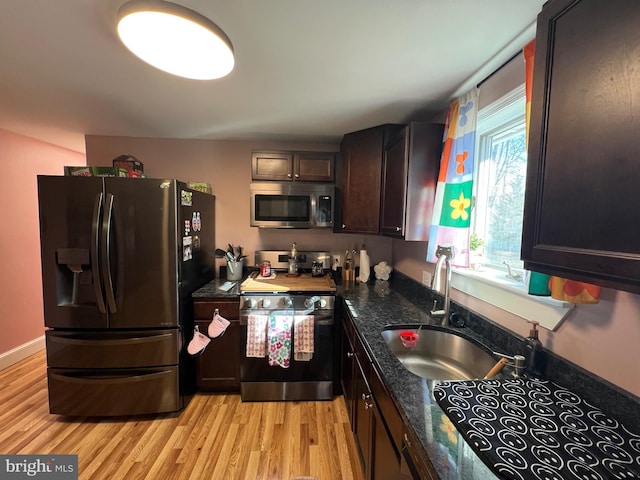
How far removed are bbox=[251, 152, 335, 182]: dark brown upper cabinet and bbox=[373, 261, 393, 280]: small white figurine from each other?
3.11 feet

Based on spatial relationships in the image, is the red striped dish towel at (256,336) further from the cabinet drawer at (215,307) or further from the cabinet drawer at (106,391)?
the cabinet drawer at (106,391)

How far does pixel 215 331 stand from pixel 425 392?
1559 mm

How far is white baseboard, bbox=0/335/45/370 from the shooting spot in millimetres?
2432

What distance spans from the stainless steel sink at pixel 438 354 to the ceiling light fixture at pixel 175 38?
153 centimetres

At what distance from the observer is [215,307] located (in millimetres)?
1992

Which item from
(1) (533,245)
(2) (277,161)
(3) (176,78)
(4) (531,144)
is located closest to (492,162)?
(4) (531,144)

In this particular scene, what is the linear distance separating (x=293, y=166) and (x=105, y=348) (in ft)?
6.42

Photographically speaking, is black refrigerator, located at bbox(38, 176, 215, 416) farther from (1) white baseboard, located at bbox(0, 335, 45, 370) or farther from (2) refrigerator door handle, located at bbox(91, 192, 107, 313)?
(1) white baseboard, located at bbox(0, 335, 45, 370)

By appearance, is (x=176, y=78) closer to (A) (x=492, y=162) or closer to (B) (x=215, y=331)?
(B) (x=215, y=331)

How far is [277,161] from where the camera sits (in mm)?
2322

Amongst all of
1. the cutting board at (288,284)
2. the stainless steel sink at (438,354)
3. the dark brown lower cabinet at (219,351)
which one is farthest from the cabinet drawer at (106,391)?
the stainless steel sink at (438,354)

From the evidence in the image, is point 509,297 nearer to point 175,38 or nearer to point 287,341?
point 287,341

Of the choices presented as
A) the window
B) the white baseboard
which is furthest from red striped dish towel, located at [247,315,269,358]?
the white baseboard

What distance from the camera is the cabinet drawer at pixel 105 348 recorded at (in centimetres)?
175
